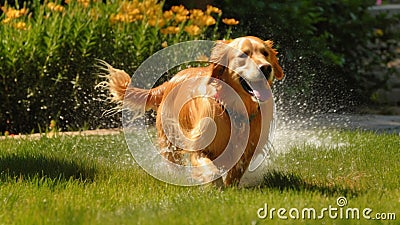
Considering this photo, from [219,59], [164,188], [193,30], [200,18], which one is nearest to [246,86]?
[219,59]

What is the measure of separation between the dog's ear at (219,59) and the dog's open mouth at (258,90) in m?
0.14

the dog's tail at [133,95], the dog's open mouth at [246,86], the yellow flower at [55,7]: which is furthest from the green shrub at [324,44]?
the dog's open mouth at [246,86]

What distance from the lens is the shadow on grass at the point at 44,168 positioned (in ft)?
15.8

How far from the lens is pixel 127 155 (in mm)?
5734

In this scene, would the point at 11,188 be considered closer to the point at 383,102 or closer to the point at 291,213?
the point at 291,213

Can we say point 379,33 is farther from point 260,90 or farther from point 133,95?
point 260,90

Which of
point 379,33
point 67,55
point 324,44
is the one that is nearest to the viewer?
point 67,55

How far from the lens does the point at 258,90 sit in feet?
14.5

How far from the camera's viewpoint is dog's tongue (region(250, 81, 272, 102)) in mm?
4409

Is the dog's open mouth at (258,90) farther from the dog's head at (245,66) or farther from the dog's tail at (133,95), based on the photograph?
the dog's tail at (133,95)

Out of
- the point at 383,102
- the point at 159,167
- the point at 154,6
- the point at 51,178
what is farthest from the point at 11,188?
the point at 383,102

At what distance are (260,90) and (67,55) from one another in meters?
3.22

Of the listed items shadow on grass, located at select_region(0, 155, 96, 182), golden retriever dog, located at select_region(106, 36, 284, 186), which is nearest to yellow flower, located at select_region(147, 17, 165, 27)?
shadow on grass, located at select_region(0, 155, 96, 182)

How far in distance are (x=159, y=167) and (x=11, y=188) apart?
105 centimetres
